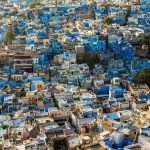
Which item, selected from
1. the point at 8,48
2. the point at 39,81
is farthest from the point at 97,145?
the point at 8,48

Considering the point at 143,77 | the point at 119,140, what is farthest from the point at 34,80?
the point at 119,140

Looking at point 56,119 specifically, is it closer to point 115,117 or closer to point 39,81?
point 115,117

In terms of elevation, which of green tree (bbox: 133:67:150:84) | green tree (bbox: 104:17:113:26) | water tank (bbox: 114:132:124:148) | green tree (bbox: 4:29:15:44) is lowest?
water tank (bbox: 114:132:124:148)

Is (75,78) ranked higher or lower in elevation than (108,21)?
lower

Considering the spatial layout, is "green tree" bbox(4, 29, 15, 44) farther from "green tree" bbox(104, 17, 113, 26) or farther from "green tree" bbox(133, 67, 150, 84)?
"green tree" bbox(133, 67, 150, 84)

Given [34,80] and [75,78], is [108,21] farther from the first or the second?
[34,80]

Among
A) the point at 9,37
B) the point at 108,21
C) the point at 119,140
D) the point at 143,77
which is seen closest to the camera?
the point at 119,140

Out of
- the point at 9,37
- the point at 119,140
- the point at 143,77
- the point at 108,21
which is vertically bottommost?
the point at 119,140

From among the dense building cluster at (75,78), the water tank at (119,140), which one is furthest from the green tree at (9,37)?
the water tank at (119,140)

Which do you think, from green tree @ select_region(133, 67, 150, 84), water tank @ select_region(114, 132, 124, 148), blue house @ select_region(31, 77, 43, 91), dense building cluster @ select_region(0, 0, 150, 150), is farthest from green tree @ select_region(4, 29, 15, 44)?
water tank @ select_region(114, 132, 124, 148)
